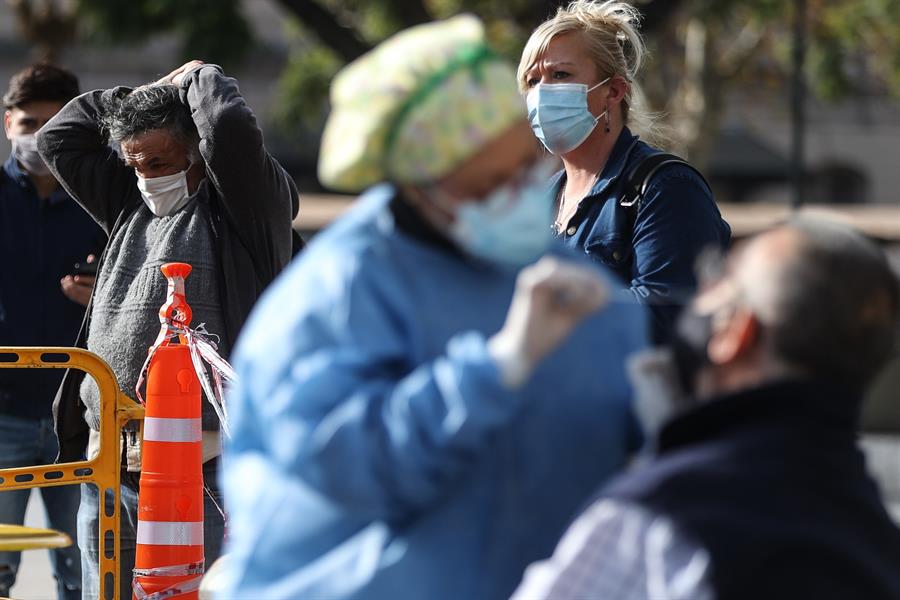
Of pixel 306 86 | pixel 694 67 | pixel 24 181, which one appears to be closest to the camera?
pixel 24 181

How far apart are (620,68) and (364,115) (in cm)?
212

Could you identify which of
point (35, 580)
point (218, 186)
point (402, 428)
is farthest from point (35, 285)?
point (402, 428)

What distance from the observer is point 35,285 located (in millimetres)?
5133

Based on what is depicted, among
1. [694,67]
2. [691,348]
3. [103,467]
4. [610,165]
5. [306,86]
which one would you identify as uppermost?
[691,348]

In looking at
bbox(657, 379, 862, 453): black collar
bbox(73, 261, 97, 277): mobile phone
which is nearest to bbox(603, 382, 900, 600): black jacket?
bbox(657, 379, 862, 453): black collar

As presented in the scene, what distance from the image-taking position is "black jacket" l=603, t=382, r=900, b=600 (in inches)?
74.3

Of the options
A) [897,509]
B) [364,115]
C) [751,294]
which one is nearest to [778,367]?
[751,294]

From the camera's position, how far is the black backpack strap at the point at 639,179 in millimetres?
3770

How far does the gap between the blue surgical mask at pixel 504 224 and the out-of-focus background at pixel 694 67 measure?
8.90 feet

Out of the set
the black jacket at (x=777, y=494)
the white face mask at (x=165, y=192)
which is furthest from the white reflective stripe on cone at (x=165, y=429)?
the black jacket at (x=777, y=494)

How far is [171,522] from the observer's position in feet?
12.8

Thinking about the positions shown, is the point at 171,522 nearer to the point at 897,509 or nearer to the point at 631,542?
the point at 631,542

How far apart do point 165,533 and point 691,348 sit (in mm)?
2199

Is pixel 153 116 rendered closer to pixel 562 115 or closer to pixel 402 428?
pixel 562 115
